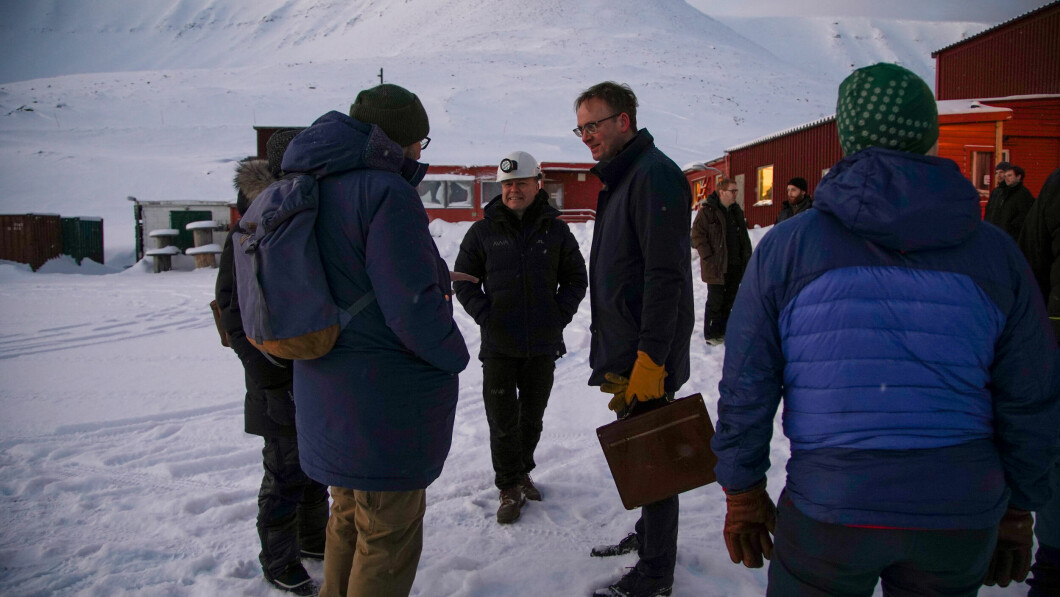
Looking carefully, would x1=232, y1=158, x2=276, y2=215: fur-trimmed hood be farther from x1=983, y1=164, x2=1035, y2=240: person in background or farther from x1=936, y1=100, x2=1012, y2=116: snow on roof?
x1=936, y1=100, x2=1012, y2=116: snow on roof

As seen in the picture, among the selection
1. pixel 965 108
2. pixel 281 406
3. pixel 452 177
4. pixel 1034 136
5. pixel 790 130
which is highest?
pixel 790 130

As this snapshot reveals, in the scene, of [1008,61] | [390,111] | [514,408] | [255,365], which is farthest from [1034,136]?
[255,365]

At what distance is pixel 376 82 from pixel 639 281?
171ft

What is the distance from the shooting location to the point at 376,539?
197 cm

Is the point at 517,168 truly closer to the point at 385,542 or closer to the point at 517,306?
the point at 517,306

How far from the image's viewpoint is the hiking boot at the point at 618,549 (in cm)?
292

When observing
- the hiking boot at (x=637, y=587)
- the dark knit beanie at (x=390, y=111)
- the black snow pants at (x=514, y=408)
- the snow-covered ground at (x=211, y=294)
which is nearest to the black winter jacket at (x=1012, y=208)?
the snow-covered ground at (x=211, y=294)

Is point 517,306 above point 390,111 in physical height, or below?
below

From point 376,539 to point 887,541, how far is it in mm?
1400

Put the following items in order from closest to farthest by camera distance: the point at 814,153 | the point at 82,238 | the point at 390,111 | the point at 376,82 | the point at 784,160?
1. the point at 390,111
2. the point at 814,153
3. the point at 784,160
4. the point at 82,238
5. the point at 376,82

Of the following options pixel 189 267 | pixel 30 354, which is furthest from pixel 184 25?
pixel 30 354

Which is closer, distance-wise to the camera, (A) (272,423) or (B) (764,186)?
(A) (272,423)

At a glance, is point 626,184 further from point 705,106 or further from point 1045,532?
point 705,106

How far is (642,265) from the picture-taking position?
2.49 metres
